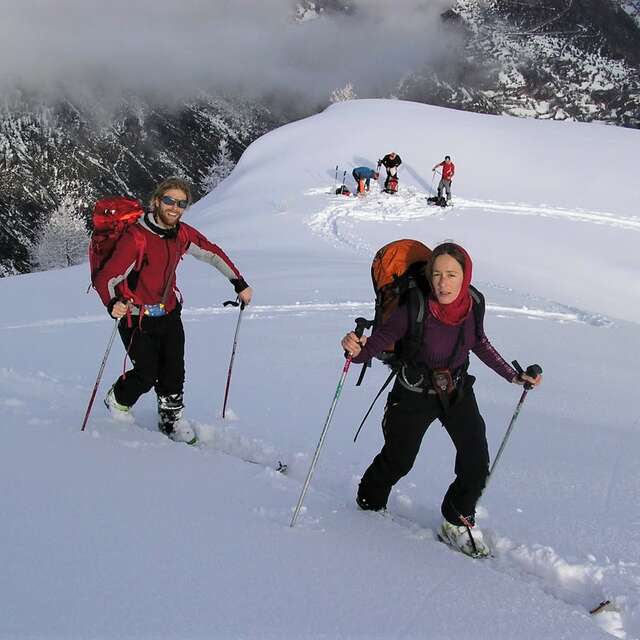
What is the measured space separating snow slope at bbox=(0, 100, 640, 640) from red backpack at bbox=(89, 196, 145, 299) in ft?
4.20

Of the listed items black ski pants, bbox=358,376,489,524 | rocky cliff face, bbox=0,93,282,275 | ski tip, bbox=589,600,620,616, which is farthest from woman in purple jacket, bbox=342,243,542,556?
rocky cliff face, bbox=0,93,282,275

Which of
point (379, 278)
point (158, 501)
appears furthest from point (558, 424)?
point (158, 501)

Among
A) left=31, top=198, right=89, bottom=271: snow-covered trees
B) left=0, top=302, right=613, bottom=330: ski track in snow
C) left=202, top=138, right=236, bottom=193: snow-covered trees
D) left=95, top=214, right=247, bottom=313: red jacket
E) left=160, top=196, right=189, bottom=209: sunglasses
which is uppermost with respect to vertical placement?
left=160, top=196, right=189, bottom=209: sunglasses

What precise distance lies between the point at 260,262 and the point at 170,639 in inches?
439

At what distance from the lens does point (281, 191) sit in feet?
74.8

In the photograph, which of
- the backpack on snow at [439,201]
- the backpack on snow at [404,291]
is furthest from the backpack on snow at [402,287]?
the backpack on snow at [439,201]

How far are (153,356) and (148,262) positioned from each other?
0.74m

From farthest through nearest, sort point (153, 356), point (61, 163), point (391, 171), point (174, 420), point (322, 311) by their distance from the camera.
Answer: point (61, 163) < point (391, 171) < point (322, 311) < point (174, 420) < point (153, 356)

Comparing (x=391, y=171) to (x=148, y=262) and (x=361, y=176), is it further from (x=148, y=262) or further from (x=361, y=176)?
(x=148, y=262)

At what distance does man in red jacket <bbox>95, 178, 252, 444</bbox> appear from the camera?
3.87 m

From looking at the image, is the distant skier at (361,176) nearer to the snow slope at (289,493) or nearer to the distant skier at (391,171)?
the distant skier at (391,171)

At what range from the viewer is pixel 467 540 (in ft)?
10.9

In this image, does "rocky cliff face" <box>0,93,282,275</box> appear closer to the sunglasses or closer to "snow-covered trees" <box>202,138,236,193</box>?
"snow-covered trees" <box>202,138,236,193</box>

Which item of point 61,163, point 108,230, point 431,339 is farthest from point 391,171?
point 61,163
